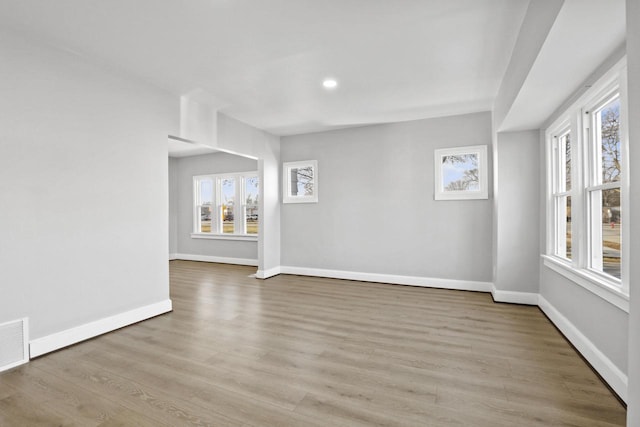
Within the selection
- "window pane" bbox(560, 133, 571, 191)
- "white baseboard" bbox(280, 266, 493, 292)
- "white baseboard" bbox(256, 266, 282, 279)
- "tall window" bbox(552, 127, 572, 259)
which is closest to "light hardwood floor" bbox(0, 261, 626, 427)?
"tall window" bbox(552, 127, 572, 259)

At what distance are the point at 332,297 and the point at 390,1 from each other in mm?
3577

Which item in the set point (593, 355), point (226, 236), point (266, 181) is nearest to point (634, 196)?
point (593, 355)

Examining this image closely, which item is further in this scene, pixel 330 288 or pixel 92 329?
pixel 330 288

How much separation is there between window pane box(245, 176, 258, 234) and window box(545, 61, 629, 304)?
19.4 ft

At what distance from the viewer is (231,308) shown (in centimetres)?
418

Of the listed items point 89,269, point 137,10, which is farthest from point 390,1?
point 89,269

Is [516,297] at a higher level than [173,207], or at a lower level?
lower

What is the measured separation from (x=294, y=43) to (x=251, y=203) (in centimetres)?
528

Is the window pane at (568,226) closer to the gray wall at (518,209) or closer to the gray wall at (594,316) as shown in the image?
the gray wall at (594,316)

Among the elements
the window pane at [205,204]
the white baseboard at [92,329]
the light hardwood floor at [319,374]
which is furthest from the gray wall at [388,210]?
the white baseboard at [92,329]

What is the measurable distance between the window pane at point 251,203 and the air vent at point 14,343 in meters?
5.19

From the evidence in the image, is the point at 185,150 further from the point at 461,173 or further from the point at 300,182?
the point at 461,173

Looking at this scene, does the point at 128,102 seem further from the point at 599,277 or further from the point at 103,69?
the point at 599,277

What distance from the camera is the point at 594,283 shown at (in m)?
2.53
